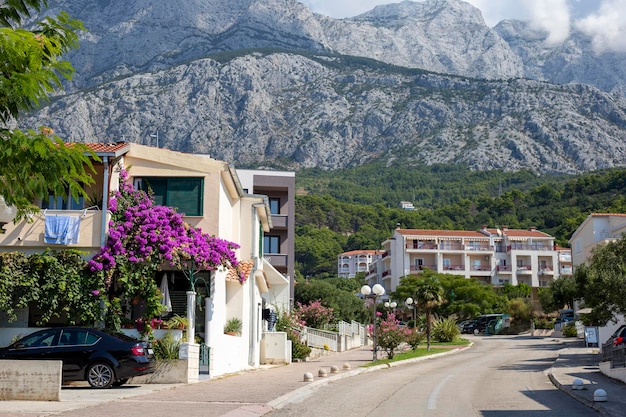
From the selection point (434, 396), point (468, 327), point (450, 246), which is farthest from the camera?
point (450, 246)

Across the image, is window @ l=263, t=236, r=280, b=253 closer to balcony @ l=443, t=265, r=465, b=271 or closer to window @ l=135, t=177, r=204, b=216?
window @ l=135, t=177, r=204, b=216

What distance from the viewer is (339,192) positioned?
149250mm

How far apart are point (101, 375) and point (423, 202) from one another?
13009cm

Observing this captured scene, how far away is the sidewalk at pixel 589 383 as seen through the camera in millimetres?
14570

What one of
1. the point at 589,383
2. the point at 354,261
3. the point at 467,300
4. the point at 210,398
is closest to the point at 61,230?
the point at 210,398

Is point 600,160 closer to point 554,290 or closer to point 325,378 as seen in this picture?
point 554,290

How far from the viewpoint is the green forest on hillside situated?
428 ft

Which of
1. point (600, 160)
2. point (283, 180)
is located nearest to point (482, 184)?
point (600, 160)

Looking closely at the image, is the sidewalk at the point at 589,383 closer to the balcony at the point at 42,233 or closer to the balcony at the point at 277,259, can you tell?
the balcony at the point at 42,233

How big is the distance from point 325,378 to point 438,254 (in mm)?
87645

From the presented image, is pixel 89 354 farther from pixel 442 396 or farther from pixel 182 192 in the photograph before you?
pixel 442 396

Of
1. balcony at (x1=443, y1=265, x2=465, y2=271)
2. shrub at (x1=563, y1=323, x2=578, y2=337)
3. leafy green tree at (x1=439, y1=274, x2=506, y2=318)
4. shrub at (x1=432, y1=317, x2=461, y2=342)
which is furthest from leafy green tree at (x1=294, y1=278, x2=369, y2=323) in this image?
balcony at (x1=443, y1=265, x2=465, y2=271)

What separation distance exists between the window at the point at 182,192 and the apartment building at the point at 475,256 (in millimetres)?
84115

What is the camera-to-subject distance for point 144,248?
22781 mm
